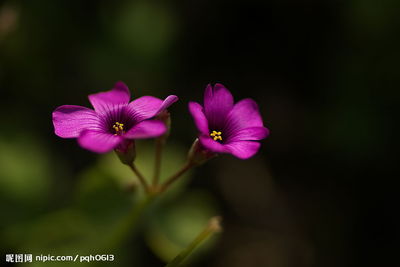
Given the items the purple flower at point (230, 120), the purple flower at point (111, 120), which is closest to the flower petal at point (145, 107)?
the purple flower at point (111, 120)

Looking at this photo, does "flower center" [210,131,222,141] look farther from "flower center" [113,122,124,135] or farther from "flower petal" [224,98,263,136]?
"flower center" [113,122,124,135]

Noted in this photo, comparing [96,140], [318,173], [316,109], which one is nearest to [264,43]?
[316,109]

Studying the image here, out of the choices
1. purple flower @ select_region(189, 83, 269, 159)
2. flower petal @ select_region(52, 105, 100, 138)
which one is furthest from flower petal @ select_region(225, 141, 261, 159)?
flower petal @ select_region(52, 105, 100, 138)

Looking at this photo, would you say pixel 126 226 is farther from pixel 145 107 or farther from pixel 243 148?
pixel 243 148

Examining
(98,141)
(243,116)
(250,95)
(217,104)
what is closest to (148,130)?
(98,141)

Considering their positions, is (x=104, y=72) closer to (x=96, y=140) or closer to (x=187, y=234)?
(x=187, y=234)

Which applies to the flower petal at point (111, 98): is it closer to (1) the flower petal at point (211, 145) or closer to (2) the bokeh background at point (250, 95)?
(1) the flower petal at point (211, 145)
